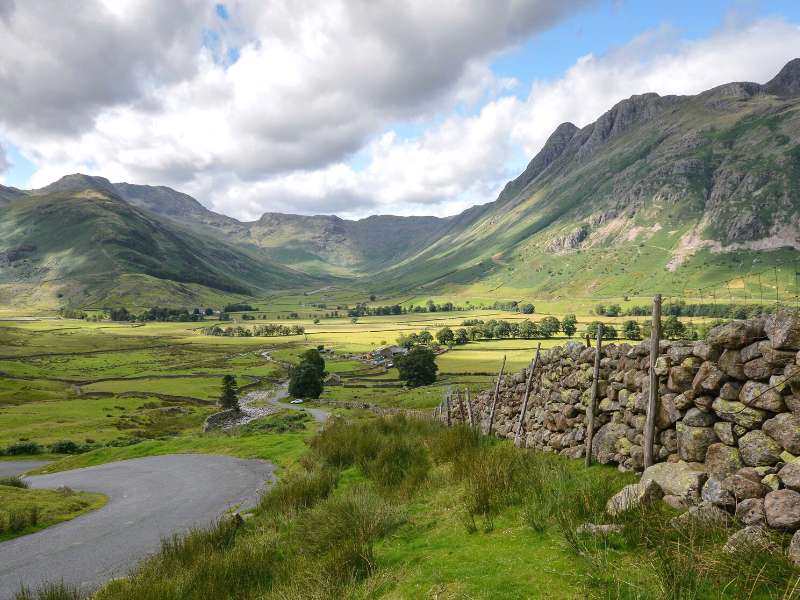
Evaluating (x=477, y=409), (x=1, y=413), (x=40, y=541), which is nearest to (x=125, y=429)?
(x=1, y=413)

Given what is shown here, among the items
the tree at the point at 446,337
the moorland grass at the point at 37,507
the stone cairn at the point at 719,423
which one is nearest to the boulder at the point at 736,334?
the stone cairn at the point at 719,423

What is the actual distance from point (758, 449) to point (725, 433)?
27.9 inches

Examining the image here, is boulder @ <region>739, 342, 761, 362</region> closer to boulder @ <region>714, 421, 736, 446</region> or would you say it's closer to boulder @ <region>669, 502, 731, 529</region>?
boulder @ <region>714, 421, 736, 446</region>

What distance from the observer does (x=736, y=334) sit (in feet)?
23.6

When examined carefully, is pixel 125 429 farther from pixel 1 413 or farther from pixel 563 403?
pixel 563 403

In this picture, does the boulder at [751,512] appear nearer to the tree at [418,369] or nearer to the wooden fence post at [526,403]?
the wooden fence post at [526,403]

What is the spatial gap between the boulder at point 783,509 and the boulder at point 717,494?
19.4 inches

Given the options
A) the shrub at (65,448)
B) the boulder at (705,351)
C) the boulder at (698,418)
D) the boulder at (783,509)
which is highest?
the boulder at (705,351)

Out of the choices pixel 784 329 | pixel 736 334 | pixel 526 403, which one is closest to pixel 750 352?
pixel 736 334

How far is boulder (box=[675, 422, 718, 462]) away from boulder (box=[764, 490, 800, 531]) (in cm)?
175

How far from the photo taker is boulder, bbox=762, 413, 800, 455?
5.91m

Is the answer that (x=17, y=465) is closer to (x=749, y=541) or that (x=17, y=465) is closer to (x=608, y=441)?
(x=608, y=441)

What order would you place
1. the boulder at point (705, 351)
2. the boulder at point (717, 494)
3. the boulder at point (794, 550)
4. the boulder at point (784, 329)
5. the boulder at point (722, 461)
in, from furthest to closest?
1. the boulder at point (705, 351)
2. the boulder at point (722, 461)
3. the boulder at point (784, 329)
4. the boulder at point (717, 494)
5. the boulder at point (794, 550)

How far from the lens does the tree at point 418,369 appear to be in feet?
269
